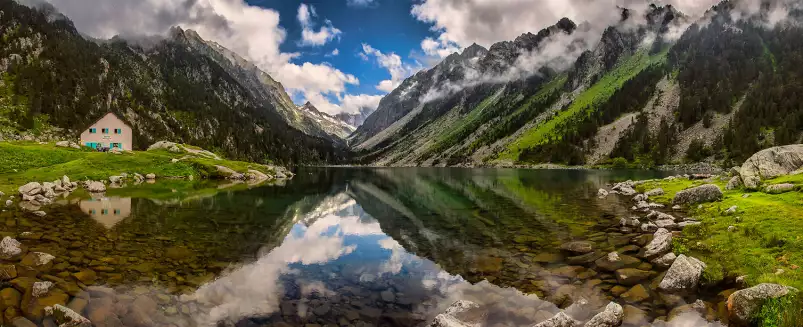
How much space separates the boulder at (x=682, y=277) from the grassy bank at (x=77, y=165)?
55.1m

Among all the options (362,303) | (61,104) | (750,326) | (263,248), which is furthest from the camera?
(61,104)

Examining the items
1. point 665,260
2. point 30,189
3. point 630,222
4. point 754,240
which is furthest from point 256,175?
point 754,240

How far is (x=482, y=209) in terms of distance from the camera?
1665 inches

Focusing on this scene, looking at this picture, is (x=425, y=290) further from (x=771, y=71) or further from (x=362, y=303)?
(x=771, y=71)

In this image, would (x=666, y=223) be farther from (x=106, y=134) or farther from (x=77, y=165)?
(x=106, y=134)

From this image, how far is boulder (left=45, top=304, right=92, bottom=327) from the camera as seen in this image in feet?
38.2

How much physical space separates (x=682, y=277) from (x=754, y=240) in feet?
22.5

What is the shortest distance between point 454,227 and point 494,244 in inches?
281

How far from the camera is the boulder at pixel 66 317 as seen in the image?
38.2 feet

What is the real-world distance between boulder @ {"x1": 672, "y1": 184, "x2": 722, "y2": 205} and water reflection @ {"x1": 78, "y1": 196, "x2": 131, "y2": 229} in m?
45.4

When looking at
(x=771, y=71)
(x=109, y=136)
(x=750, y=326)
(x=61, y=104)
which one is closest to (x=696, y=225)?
(x=750, y=326)

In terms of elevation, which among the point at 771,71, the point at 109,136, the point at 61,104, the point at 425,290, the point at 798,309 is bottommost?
the point at 425,290

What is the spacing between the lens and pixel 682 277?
51.0 ft

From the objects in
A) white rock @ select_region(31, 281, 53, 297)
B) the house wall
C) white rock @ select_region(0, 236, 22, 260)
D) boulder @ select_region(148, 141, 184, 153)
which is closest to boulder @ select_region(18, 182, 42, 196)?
white rock @ select_region(0, 236, 22, 260)
